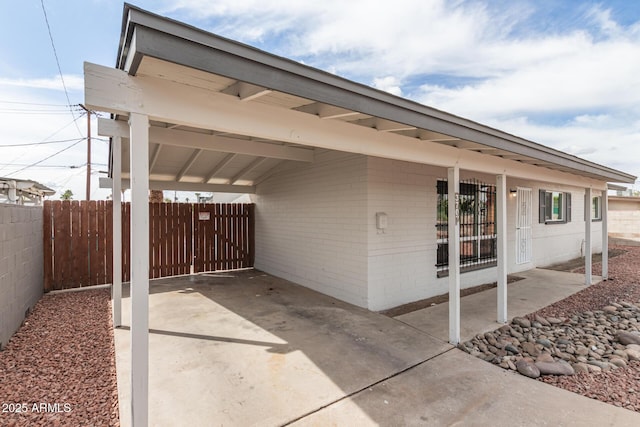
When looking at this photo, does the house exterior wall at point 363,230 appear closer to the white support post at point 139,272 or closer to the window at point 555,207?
the window at point 555,207

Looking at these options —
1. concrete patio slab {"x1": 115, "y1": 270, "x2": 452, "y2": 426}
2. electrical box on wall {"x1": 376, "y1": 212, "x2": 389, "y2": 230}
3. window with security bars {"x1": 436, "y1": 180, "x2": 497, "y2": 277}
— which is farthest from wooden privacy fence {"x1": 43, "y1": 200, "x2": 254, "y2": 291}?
window with security bars {"x1": 436, "y1": 180, "x2": 497, "y2": 277}

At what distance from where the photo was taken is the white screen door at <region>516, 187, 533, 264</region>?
8.03 m

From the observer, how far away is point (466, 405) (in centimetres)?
256

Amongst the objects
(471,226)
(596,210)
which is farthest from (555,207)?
(596,210)

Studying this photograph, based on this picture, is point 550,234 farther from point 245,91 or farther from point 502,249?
point 245,91

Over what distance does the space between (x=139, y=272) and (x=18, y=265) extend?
12.8 ft

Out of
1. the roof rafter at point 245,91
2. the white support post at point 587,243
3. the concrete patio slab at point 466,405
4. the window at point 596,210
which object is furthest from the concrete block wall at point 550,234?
the roof rafter at point 245,91

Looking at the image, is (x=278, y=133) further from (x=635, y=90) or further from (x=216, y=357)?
(x=635, y=90)

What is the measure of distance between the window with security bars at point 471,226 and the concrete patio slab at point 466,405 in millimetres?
3310

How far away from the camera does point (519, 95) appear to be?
996 cm

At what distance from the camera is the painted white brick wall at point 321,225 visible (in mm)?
5234

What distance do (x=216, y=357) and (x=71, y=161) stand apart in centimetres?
2567

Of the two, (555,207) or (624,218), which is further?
(624,218)

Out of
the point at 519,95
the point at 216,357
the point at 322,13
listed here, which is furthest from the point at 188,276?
the point at 519,95
